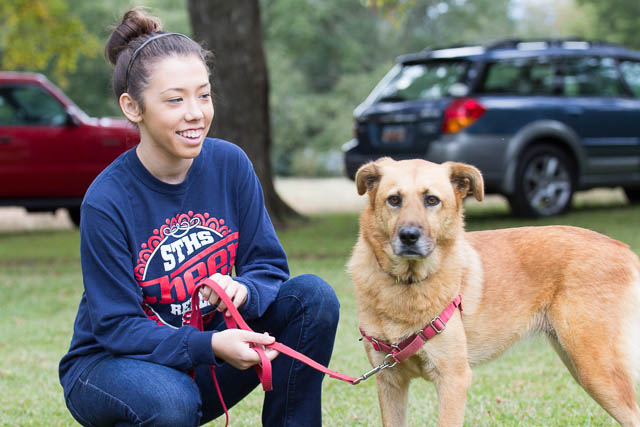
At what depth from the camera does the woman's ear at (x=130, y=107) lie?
2691 millimetres

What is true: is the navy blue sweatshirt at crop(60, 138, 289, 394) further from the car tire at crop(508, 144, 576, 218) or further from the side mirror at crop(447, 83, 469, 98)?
the car tire at crop(508, 144, 576, 218)

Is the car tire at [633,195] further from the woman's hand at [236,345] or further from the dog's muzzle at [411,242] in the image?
the woman's hand at [236,345]

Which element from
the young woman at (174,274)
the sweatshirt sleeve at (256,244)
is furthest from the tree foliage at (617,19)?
the young woman at (174,274)

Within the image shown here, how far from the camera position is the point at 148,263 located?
2705mm

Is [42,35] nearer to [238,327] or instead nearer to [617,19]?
[238,327]

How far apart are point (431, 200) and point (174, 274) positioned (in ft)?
3.67

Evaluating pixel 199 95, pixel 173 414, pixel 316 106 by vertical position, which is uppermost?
pixel 199 95

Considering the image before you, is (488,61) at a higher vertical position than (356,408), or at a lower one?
higher

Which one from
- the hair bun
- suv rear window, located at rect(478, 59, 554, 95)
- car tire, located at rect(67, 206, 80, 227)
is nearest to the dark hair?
the hair bun

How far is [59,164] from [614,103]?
7.88 metres

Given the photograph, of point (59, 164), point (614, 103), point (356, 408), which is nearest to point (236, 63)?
point (59, 164)

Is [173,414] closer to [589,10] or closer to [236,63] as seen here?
[236,63]

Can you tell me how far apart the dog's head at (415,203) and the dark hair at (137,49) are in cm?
91

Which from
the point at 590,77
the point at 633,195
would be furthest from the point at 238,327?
the point at 633,195
